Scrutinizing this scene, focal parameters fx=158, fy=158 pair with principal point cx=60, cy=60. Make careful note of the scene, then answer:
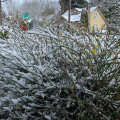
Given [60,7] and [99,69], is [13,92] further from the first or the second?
[60,7]

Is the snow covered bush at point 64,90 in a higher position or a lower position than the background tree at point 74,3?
lower

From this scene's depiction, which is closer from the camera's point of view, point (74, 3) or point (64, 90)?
point (64, 90)

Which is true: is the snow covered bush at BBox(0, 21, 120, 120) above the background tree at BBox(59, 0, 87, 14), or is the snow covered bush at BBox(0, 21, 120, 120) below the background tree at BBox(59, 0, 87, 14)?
below

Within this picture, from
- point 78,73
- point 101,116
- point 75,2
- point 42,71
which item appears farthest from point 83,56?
point 75,2

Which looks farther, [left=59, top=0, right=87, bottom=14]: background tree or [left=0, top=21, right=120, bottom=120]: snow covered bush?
[left=59, top=0, right=87, bottom=14]: background tree

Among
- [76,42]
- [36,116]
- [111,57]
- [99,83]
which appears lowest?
[36,116]

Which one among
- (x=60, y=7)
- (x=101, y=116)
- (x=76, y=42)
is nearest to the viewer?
(x=101, y=116)

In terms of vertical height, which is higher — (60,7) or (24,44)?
(60,7)

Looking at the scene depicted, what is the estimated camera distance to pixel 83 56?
2135 millimetres

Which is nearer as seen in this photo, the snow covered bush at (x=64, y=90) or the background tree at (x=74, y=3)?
the snow covered bush at (x=64, y=90)

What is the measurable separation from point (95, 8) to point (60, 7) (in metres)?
11.2

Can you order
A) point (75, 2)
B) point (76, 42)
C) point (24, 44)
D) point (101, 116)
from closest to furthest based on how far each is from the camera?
point (101, 116) < point (76, 42) < point (24, 44) < point (75, 2)

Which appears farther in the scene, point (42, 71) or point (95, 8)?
point (95, 8)

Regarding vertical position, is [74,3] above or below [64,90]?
above
